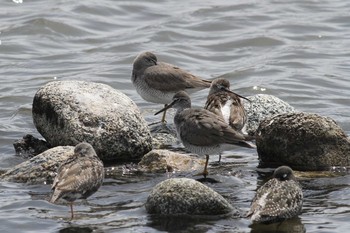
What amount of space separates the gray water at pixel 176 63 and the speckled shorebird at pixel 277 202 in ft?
0.51

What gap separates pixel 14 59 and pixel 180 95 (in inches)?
304

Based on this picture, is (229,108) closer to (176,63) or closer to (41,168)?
(41,168)

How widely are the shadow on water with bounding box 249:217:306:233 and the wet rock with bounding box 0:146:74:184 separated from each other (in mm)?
2987

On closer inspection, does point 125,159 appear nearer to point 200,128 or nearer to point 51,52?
point 200,128

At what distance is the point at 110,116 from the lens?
13367 mm

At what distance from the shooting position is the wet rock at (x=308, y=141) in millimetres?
12867

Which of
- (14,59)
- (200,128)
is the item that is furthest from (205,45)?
(200,128)

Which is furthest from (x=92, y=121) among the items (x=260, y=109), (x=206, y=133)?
(x=260, y=109)

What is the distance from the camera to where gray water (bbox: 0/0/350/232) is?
36.0 feet

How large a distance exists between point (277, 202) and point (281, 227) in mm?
286

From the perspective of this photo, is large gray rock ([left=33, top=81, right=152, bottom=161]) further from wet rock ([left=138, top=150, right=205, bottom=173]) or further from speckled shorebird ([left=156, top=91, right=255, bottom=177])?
speckled shorebird ([left=156, top=91, right=255, bottom=177])

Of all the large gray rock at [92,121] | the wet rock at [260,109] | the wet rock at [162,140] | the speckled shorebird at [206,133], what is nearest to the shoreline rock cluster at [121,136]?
the large gray rock at [92,121]

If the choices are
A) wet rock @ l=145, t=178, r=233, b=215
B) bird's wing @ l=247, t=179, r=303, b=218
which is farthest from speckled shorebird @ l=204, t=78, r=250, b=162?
wet rock @ l=145, t=178, r=233, b=215

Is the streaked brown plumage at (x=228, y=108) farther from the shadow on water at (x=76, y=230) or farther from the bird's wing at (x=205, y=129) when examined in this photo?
the shadow on water at (x=76, y=230)
